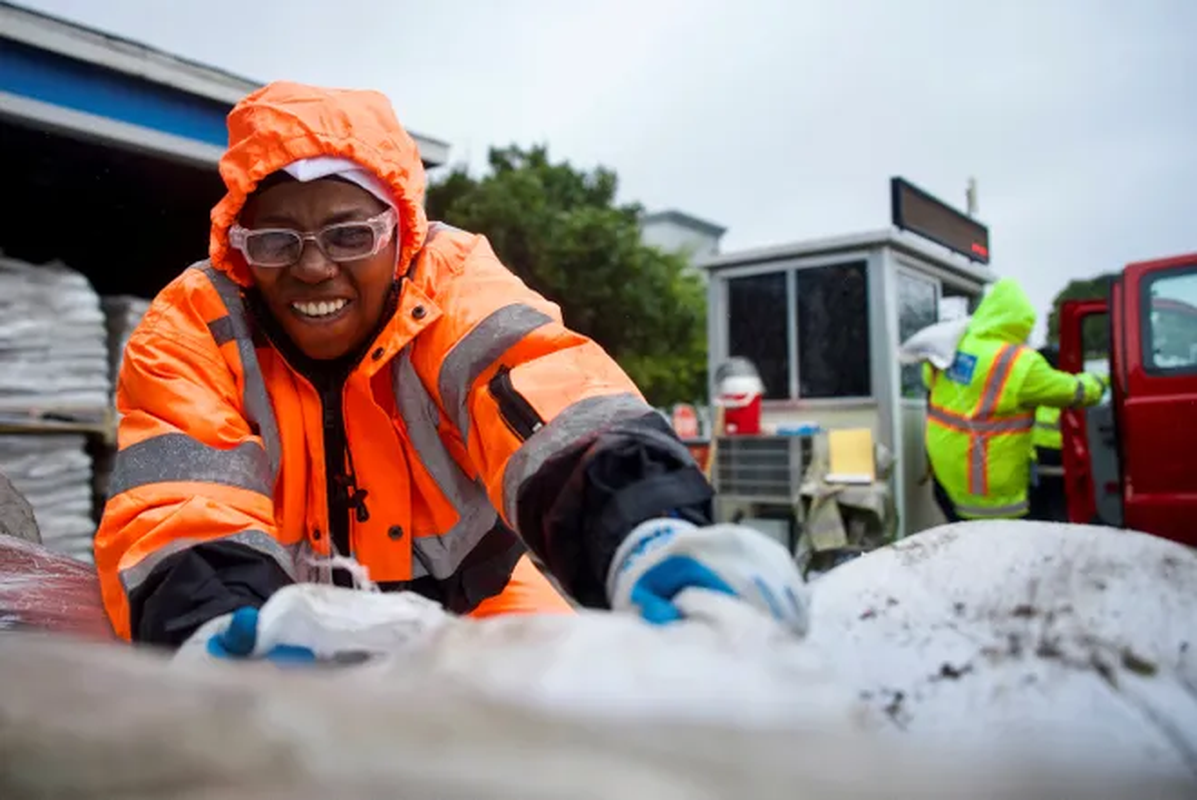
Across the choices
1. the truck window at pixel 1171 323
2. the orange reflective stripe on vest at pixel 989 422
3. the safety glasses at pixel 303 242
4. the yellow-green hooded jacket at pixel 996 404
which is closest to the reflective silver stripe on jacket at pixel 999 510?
the yellow-green hooded jacket at pixel 996 404

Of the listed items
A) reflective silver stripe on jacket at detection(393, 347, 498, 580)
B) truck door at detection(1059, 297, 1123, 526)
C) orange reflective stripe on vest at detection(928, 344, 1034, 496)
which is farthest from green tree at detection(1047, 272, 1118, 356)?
reflective silver stripe on jacket at detection(393, 347, 498, 580)

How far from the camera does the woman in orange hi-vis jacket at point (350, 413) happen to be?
4.22ft

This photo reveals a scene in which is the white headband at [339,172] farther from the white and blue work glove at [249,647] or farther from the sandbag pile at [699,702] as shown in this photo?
the sandbag pile at [699,702]

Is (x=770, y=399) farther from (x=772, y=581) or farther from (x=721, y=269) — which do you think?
(x=772, y=581)

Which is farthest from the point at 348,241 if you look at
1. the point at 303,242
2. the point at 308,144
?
the point at 308,144

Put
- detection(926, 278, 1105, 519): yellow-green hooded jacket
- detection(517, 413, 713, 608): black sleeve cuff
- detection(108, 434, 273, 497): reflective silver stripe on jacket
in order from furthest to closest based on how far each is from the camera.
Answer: detection(926, 278, 1105, 519): yellow-green hooded jacket
detection(108, 434, 273, 497): reflective silver stripe on jacket
detection(517, 413, 713, 608): black sleeve cuff

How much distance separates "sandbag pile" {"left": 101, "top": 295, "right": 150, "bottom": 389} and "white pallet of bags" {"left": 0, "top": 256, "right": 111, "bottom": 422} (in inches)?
7.2

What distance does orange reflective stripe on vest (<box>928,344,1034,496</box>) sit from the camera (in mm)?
4898

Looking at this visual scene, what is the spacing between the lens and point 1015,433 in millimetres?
4914

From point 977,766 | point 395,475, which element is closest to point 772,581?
point 977,766

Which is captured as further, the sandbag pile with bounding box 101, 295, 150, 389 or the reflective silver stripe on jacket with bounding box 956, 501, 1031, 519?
the sandbag pile with bounding box 101, 295, 150, 389

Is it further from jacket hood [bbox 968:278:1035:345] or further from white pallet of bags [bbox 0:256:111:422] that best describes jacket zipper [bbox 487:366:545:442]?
jacket hood [bbox 968:278:1035:345]

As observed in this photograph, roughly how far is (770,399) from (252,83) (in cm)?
417

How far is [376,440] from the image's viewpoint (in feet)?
5.77
